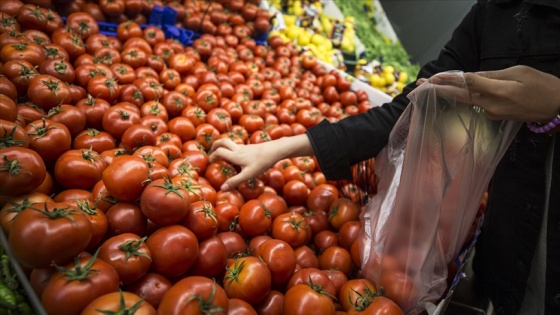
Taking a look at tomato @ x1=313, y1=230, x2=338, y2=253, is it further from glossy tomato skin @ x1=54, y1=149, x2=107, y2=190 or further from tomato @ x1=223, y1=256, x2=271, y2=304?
glossy tomato skin @ x1=54, y1=149, x2=107, y2=190

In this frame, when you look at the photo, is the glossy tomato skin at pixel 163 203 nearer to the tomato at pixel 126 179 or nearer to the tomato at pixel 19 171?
the tomato at pixel 126 179

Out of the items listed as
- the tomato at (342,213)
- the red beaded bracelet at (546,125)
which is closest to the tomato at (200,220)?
the tomato at (342,213)

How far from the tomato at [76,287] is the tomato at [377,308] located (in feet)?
3.04

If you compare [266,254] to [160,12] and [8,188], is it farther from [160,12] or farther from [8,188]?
[160,12]

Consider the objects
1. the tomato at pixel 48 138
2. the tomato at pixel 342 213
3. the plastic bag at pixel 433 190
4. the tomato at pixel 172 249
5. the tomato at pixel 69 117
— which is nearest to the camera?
the tomato at pixel 172 249

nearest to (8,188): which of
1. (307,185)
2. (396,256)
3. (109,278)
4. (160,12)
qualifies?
(109,278)

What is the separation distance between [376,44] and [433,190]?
5.00 metres

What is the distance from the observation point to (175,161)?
195 centimetres

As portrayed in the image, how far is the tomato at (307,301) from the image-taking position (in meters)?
1.34

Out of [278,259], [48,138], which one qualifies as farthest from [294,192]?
[48,138]

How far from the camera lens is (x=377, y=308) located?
4.56 ft

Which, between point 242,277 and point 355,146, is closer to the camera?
point 242,277

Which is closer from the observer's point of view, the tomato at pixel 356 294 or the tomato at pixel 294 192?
the tomato at pixel 356 294

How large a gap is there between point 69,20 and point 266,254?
2.56 metres
